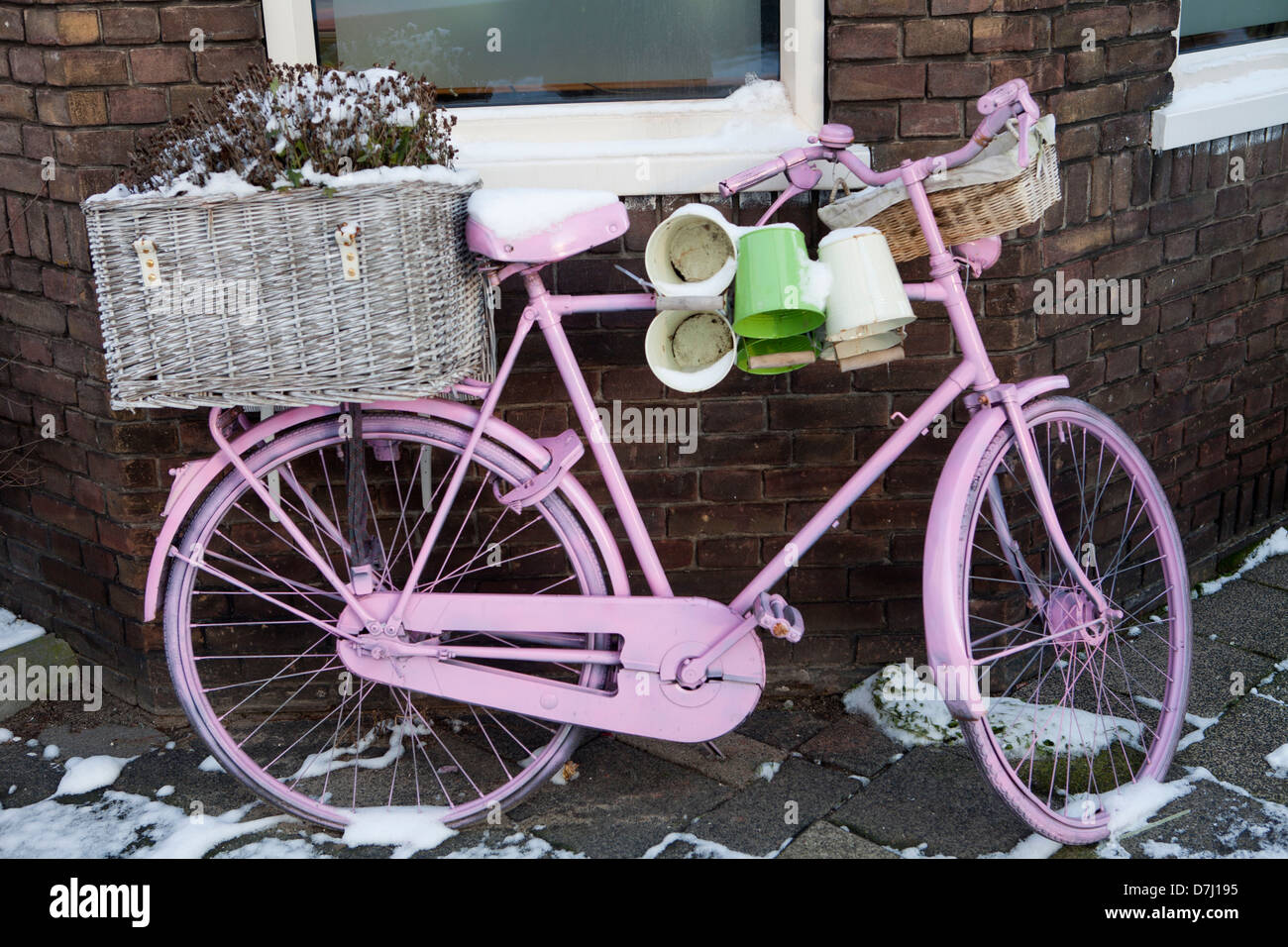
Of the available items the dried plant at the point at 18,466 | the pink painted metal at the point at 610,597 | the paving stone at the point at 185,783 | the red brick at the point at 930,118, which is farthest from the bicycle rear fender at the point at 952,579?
the dried plant at the point at 18,466

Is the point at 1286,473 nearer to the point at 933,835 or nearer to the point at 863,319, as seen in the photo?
the point at 933,835

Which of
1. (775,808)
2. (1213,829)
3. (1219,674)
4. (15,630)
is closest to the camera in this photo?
(1213,829)

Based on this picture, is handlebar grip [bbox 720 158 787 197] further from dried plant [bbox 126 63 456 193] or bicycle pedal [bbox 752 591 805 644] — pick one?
bicycle pedal [bbox 752 591 805 644]

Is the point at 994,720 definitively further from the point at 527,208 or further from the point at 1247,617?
the point at 527,208

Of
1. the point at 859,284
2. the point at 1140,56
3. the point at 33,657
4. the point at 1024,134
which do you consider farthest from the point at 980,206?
the point at 33,657

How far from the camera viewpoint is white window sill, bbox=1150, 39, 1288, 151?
3.74 m

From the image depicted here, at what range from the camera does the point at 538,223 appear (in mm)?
2693

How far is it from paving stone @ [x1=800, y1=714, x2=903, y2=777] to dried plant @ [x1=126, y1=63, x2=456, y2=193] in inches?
69.6

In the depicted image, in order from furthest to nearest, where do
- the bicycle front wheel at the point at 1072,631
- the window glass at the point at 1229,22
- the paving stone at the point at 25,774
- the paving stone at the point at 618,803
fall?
1. the window glass at the point at 1229,22
2. the paving stone at the point at 25,774
3. the paving stone at the point at 618,803
4. the bicycle front wheel at the point at 1072,631

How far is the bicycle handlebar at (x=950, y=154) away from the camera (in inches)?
101

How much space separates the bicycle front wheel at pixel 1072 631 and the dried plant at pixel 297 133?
1436 millimetres

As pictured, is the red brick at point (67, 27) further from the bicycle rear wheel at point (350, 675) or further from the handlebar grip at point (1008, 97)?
the handlebar grip at point (1008, 97)

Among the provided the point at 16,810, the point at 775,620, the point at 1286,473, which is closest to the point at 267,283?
the point at 775,620

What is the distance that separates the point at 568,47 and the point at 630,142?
0.32 m
